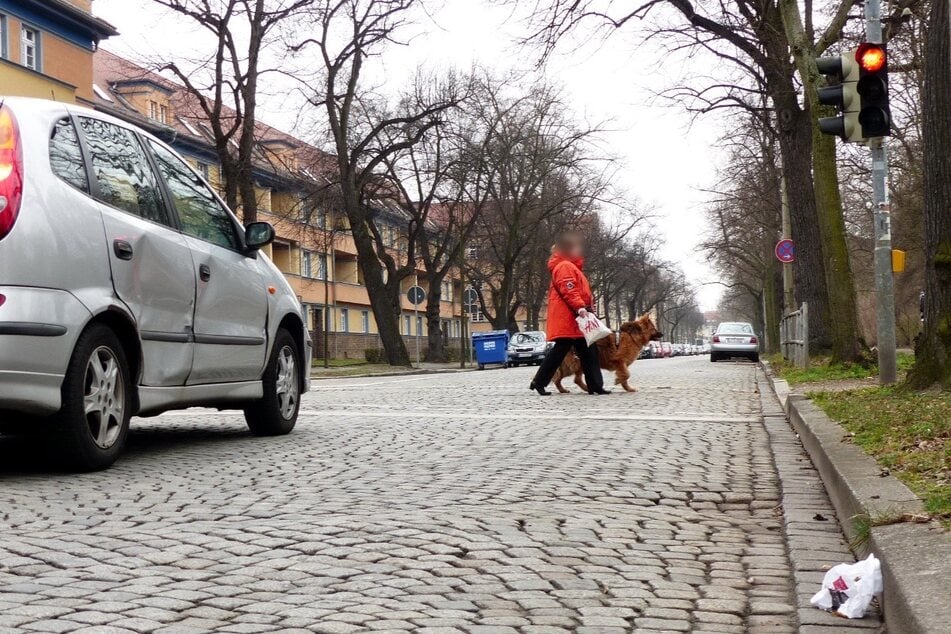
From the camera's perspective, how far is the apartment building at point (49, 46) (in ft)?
106

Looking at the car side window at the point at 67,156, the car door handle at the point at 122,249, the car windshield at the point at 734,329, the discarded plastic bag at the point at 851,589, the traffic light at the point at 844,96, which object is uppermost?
the traffic light at the point at 844,96

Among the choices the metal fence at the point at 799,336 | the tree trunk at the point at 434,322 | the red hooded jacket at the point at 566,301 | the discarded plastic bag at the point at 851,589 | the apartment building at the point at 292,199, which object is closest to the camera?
the discarded plastic bag at the point at 851,589

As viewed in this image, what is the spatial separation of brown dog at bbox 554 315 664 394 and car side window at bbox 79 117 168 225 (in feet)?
28.2

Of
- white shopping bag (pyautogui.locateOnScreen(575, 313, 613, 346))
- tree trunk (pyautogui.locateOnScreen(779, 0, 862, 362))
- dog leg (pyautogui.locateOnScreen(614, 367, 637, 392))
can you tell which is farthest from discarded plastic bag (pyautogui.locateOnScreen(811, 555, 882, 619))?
tree trunk (pyautogui.locateOnScreen(779, 0, 862, 362))

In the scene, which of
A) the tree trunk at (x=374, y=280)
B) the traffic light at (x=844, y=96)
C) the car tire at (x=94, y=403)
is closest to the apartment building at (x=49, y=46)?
the tree trunk at (x=374, y=280)

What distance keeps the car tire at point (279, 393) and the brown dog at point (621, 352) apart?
653 cm

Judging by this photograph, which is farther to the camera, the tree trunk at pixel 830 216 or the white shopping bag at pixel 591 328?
the tree trunk at pixel 830 216

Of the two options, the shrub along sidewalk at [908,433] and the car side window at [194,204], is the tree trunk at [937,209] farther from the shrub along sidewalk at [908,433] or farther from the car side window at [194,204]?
the car side window at [194,204]

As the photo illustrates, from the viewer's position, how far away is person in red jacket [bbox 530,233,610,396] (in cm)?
1398

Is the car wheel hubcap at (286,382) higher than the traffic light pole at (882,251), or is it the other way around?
the traffic light pole at (882,251)

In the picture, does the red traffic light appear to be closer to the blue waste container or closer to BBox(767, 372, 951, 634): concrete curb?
BBox(767, 372, 951, 634): concrete curb

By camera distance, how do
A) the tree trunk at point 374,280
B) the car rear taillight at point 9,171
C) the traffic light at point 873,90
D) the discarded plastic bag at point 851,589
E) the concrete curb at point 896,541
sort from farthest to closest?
the tree trunk at point 374,280, the traffic light at point 873,90, the car rear taillight at point 9,171, the discarded plastic bag at point 851,589, the concrete curb at point 896,541

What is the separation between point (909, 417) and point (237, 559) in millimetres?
4716

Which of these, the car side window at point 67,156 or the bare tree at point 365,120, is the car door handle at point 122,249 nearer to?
the car side window at point 67,156
